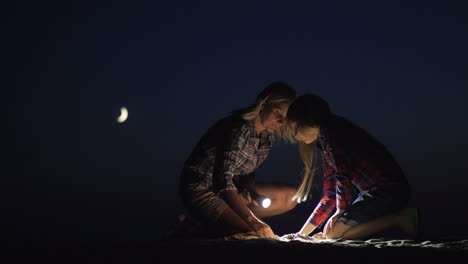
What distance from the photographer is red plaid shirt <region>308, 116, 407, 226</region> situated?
7.98 ft

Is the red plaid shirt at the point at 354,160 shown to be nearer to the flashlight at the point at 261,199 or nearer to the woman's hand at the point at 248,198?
the flashlight at the point at 261,199

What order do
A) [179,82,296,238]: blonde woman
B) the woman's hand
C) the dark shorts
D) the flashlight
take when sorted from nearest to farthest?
the dark shorts → [179,82,296,238]: blonde woman → the flashlight → the woman's hand

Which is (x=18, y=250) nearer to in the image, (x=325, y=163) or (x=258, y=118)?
(x=258, y=118)

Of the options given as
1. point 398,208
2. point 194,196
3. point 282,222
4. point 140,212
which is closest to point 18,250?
point 194,196

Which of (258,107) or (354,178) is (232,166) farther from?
(354,178)

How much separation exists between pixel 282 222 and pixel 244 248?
109 inches

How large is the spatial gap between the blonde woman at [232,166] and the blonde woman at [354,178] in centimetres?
29

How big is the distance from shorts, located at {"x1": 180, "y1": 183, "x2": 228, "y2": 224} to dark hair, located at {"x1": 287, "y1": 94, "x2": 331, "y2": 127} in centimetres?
84

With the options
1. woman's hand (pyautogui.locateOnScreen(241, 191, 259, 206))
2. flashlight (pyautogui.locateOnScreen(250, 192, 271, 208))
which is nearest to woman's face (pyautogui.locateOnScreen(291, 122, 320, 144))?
flashlight (pyautogui.locateOnScreen(250, 192, 271, 208))

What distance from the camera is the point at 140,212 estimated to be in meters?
6.48

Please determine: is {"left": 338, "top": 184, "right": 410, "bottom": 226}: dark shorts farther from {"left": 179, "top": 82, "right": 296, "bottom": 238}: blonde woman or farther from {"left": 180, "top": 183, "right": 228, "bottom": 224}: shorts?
{"left": 180, "top": 183, "right": 228, "bottom": 224}: shorts

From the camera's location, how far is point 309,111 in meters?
2.70

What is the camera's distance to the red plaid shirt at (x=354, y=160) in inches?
95.7

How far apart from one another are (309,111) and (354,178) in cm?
57
